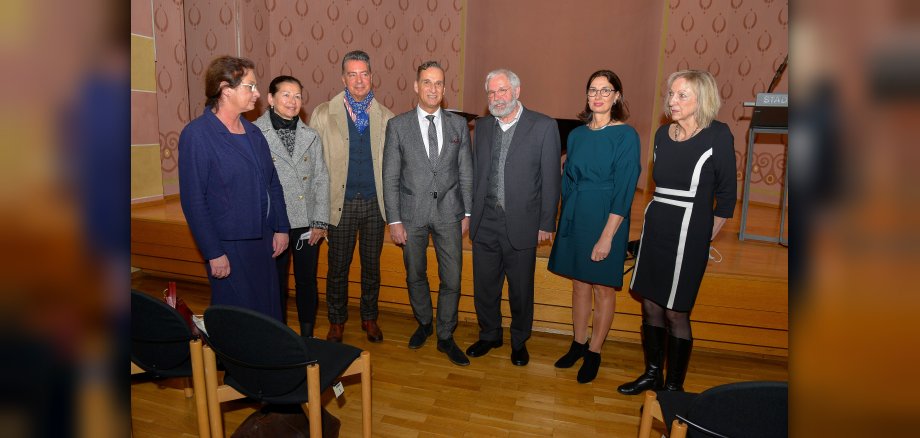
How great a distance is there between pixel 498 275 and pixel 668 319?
868 millimetres

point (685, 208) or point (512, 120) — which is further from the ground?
point (512, 120)

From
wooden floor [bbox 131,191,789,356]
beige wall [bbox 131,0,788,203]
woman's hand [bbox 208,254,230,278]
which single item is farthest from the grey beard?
beige wall [bbox 131,0,788,203]

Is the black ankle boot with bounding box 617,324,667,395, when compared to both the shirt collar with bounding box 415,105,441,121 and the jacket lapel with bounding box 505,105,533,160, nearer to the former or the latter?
the jacket lapel with bounding box 505,105,533,160

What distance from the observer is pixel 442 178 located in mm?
2609

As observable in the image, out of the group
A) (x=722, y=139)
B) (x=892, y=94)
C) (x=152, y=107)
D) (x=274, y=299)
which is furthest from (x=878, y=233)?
(x=152, y=107)

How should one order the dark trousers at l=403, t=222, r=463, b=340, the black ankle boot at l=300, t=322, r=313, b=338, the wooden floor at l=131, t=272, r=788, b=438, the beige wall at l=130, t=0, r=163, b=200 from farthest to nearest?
the beige wall at l=130, t=0, r=163, b=200
the black ankle boot at l=300, t=322, r=313, b=338
the dark trousers at l=403, t=222, r=463, b=340
the wooden floor at l=131, t=272, r=788, b=438

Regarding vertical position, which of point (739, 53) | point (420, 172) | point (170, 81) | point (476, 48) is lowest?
point (420, 172)

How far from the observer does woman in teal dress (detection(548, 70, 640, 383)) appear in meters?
2.31

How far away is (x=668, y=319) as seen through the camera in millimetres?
2299

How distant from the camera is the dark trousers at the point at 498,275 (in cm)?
263

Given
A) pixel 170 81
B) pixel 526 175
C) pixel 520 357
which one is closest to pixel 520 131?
pixel 526 175

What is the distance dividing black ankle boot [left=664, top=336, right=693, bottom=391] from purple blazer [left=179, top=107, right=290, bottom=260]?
1.85m

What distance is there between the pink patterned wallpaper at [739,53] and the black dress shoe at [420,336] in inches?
172

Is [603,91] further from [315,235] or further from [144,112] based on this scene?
[144,112]
